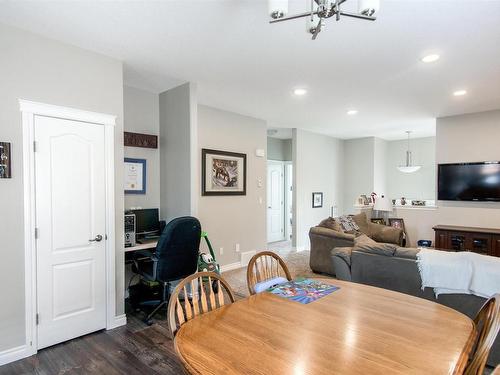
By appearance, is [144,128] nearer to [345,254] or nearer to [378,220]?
[345,254]

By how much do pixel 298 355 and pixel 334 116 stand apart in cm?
493

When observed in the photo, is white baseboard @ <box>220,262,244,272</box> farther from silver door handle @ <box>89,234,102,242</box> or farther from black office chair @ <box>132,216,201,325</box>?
silver door handle @ <box>89,234,102,242</box>

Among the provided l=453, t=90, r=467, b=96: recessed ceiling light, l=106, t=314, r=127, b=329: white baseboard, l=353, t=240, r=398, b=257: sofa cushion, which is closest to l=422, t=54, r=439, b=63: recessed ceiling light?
l=453, t=90, r=467, b=96: recessed ceiling light

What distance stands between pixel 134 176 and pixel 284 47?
2404mm

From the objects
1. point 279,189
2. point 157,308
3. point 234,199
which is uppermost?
point 279,189

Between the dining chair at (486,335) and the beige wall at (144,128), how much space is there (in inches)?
142

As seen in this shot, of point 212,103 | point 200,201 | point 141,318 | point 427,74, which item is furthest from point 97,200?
point 427,74

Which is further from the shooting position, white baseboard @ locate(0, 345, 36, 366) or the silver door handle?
the silver door handle

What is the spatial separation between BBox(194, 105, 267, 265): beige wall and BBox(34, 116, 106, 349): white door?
1.78m

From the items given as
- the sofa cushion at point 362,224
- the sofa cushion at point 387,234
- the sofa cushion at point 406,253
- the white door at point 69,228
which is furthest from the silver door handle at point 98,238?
the sofa cushion at point 387,234

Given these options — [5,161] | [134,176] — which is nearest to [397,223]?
[134,176]

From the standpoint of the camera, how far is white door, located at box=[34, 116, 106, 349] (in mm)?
2594

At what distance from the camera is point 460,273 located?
2357mm

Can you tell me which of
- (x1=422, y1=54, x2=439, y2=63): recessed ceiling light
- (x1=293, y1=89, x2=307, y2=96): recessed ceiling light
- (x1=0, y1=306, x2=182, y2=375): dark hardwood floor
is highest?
(x1=293, y1=89, x2=307, y2=96): recessed ceiling light
